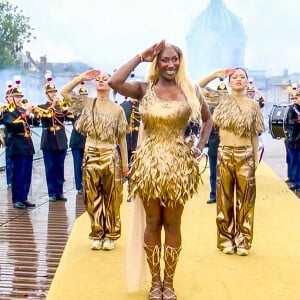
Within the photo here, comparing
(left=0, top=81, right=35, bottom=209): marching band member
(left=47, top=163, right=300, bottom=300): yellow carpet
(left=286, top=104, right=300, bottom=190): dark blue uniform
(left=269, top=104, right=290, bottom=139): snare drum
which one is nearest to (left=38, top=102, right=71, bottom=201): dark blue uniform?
(left=0, top=81, right=35, bottom=209): marching band member

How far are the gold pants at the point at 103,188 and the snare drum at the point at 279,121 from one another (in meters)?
4.99

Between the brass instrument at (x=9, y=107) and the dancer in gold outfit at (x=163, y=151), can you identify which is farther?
the brass instrument at (x=9, y=107)

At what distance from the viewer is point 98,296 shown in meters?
4.18

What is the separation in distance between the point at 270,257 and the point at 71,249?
1680 millimetres

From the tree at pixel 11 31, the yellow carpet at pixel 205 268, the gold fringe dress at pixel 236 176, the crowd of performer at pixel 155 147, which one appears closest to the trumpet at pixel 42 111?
the crowd of performer at pixel 155 147

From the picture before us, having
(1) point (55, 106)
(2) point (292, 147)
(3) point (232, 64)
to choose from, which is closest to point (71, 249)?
(1) point (55, 106)

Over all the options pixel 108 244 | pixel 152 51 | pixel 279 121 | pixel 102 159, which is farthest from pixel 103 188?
pixel 279 121

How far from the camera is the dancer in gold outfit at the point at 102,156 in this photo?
18.2 ft

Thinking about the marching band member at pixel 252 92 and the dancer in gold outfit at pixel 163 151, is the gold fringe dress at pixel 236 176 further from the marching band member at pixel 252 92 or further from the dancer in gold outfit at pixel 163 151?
the marching band member at pixel 252 92

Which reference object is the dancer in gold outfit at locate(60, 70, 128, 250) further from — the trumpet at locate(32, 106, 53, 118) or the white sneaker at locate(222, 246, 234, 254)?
the trumpet at locate(32, 106, 53, 118)

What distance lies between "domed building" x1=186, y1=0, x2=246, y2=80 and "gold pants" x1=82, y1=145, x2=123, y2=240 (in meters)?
22.4

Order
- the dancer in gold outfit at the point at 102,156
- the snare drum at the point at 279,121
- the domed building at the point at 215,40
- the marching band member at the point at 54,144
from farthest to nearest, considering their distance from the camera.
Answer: the domed building at the point at 215,40 < the snare drum at the point at 279,121 < the marching band member at the point at 54,144 < the dancer in gold outfit at the point at 102,156

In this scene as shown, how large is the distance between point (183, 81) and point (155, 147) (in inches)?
18.2

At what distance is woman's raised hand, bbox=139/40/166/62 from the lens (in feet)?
13.1
